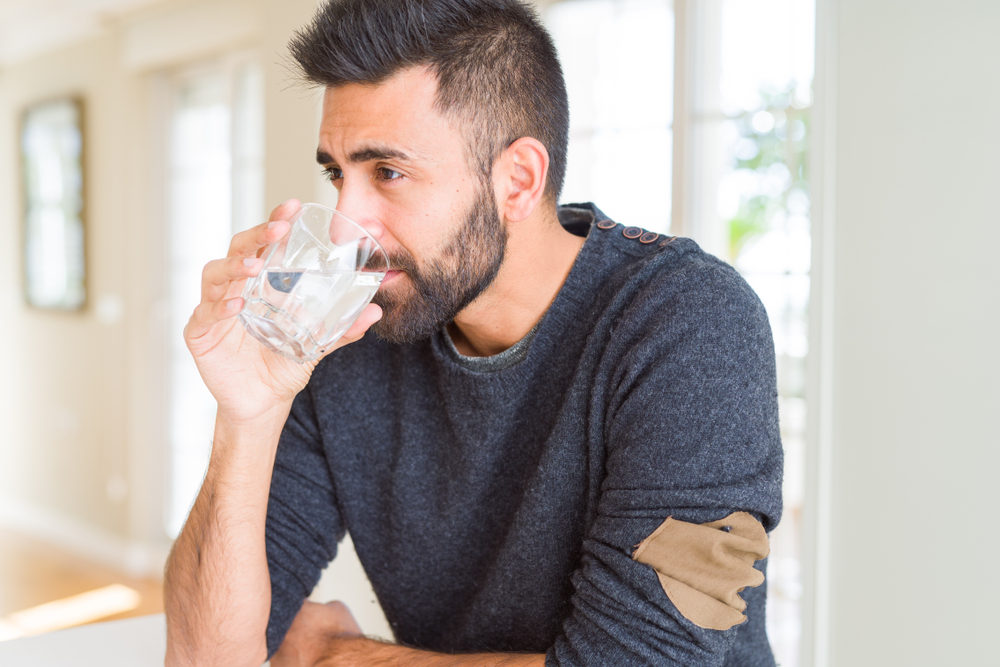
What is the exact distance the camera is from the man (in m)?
1.03

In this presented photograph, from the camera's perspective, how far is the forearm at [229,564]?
1248 millimetres

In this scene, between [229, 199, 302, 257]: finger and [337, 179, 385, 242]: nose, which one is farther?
[337, 179, 385, 242]: nose

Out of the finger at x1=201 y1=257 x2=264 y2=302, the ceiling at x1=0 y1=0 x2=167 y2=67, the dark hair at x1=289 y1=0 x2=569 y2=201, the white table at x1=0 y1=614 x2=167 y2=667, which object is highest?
the ceiling at x1=0 y1=0 x2=167 y2=67

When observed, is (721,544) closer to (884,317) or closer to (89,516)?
(884,317)

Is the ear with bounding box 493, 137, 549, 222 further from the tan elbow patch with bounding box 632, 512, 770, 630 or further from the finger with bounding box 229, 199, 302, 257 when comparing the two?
the tan elbow patch with bounding box 632, 512, 770, 630

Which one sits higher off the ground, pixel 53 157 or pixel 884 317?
pixel 53 157

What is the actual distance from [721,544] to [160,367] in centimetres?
442

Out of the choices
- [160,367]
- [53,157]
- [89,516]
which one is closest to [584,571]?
[160,367]

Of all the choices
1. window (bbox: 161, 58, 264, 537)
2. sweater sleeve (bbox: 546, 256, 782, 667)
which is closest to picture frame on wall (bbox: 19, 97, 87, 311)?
window (bbox: 161, 58, 264, 537)

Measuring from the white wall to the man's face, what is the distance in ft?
3.16

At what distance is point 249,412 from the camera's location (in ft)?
4.14

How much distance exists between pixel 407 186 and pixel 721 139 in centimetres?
148

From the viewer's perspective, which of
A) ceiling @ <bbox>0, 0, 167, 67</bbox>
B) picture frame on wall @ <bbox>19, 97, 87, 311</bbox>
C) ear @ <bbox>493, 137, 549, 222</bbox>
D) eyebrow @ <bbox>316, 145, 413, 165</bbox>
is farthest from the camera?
picture frame on wall @ <bbox>19, 97, 87, 311</bbox>

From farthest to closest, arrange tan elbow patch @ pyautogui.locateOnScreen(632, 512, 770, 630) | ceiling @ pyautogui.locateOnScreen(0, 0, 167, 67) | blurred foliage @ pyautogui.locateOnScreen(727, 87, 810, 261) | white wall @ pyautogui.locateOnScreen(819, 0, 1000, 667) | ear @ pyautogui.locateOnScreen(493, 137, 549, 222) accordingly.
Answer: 1. ceiling @ pyautogui.locateOnScreen(0, 0, 167, 67)
2. blurred foliage @ pyautogui.locateOnScreen(727, 87, 810, 261)
3. white wall @ pyautogui.locateOnScreen(819, 0, 1000, 667)
4. ear @ pyautogui.locateOnScreen(493, 137, 549, 222)
5. tan elbow patch @ pyautogui.locateOnScreen(632, 512, 770, 630)
